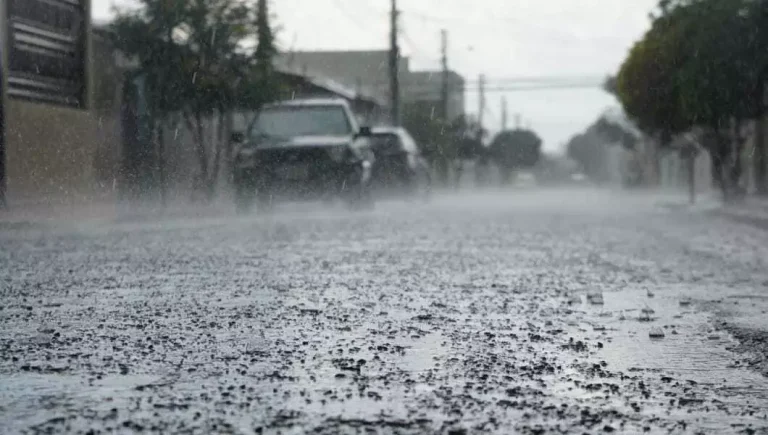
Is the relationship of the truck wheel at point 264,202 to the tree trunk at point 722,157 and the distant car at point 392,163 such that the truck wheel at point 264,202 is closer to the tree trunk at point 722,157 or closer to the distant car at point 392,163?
the distant car at point 392,163

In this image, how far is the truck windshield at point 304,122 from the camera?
846 inches

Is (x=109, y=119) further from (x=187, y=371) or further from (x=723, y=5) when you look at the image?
(x=187, y=371)

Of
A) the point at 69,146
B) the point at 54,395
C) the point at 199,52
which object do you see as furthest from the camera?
the point at 199,52

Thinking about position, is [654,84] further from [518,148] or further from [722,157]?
[518,148]

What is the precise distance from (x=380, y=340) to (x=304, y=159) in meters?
14.5

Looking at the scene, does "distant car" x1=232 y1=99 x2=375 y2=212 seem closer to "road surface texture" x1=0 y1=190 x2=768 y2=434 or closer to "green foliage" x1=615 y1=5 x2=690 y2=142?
"road surface texture" x1=0 y1=190 x2=768 y2=434

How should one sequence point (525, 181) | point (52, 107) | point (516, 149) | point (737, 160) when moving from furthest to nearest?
point (516, 149) → point (525, 181) → point (737, 160) → point (52, 107)

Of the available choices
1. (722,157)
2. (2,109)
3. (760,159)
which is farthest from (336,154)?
(760,159)

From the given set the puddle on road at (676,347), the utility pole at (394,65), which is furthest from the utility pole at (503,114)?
the puddle on road at (676,347)

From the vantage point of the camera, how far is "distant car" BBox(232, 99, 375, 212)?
67.3 feet

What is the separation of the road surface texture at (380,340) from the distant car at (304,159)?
7678 mm

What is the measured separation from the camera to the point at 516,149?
11469 cm

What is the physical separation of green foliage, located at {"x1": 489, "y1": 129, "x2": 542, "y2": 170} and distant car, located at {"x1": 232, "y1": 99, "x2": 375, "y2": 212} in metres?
87.8

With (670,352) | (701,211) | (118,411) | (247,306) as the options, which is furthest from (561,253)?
(701,211)
